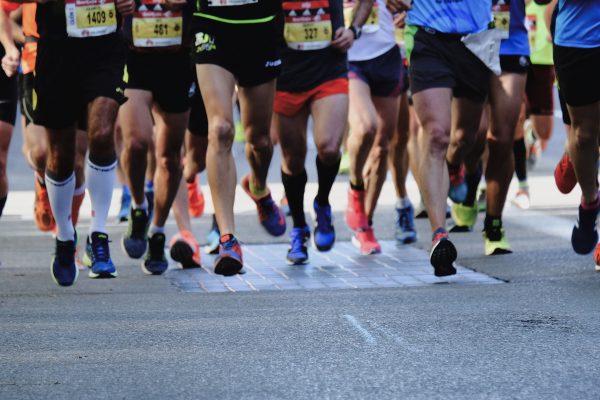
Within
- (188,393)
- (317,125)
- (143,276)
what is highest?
(188,393)

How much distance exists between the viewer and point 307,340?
5.89 m

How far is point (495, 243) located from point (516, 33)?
124 cm

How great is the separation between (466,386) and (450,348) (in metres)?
0.72

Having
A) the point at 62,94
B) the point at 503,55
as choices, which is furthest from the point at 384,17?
the point at 62,94

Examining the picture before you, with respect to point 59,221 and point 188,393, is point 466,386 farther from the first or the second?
point 59,221

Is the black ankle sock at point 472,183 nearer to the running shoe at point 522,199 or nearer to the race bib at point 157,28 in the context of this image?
the running shoe at point 522,199

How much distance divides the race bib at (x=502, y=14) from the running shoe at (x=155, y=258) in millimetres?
2271

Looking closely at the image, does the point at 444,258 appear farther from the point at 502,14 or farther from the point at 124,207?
the point at 124,207

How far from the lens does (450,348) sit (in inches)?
222

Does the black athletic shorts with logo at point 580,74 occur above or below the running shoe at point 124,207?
above

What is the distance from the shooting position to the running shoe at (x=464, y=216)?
1073 cm

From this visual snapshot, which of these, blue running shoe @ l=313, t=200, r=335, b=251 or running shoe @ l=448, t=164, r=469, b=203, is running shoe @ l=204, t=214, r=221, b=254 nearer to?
blue running shoe @ l=313, t=200, r=335, b=251

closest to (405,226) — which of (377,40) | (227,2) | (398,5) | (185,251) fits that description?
(377,40)

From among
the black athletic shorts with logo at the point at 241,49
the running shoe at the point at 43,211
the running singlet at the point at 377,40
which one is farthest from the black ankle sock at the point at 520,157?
the black athletic shorts with logo at the point at 241,49
